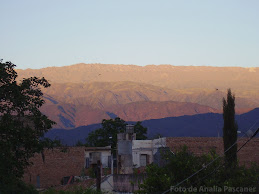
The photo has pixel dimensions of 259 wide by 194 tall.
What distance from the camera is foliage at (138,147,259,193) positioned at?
20.6 metres

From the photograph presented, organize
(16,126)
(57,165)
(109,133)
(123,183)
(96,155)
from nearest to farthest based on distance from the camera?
(16,126), (123,183), (57,165), (96,155), (109,133)

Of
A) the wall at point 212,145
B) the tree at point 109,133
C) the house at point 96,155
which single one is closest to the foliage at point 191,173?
the wall at point 212,145

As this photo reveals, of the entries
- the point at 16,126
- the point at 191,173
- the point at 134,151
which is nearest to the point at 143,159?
the point at 134,151

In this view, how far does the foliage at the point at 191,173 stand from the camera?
67.5ft

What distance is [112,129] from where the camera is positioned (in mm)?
90562

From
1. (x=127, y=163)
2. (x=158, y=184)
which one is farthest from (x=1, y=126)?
(x=127, y=163)

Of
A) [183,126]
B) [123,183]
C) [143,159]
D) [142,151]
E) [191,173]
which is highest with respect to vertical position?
[183,126]

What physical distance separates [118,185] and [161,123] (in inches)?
5945

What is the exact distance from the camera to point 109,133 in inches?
3529

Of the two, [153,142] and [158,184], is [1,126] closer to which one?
[158,184]

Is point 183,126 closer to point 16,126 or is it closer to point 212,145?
point 212,145

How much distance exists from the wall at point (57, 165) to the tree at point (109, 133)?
22582 mm

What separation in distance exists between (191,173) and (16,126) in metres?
8.46

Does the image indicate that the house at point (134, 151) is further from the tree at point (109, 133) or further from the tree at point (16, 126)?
the tree at point (109, 133)
